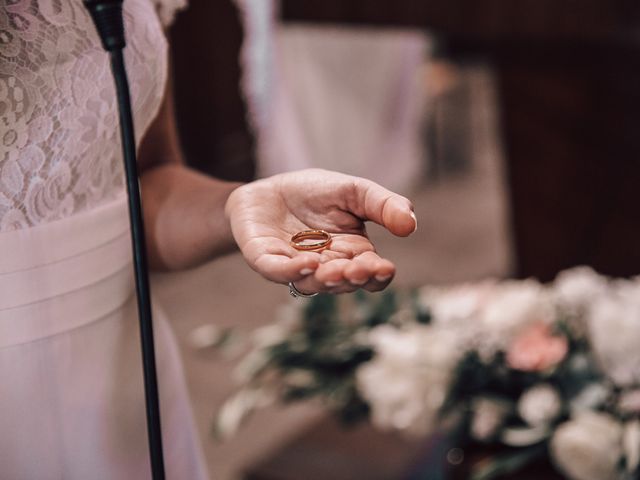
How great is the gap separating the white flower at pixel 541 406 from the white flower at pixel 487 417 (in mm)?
44

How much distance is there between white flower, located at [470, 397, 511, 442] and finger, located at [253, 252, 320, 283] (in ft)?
2.65

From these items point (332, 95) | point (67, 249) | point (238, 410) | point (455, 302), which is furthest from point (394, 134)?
point (67, 249)

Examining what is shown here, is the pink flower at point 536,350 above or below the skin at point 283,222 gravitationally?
below

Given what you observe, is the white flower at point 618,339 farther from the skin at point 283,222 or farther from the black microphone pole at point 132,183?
the black microphone pole at point 132,183

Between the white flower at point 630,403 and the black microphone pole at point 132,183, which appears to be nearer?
the black microphone pole at point 132,183

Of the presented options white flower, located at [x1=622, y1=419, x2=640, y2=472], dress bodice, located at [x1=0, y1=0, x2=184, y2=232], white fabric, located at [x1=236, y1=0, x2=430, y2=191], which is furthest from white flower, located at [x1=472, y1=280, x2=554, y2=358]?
white fabric, located at [x1=236, y1=0, x2=430, y2=191]

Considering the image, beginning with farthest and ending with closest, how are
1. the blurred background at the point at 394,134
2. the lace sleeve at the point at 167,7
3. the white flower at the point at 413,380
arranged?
the blurred background at the point at 394,134 < the white flower at the point at 413,380 < the lace sleeve at the point at 167,7

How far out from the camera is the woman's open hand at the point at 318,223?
0.55 meters

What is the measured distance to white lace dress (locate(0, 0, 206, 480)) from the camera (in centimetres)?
76

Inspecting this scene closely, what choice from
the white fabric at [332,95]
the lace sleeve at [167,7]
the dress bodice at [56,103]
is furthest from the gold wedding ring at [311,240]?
the white fabric at [332,95]

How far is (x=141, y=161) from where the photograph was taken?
0.95 metres

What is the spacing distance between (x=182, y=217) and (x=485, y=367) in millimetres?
661

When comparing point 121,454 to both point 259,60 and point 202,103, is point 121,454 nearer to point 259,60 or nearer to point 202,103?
point 259,60

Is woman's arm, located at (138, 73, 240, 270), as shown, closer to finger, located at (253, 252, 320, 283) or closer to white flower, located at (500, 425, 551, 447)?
finger, located at (253, 252, 320, 283)
